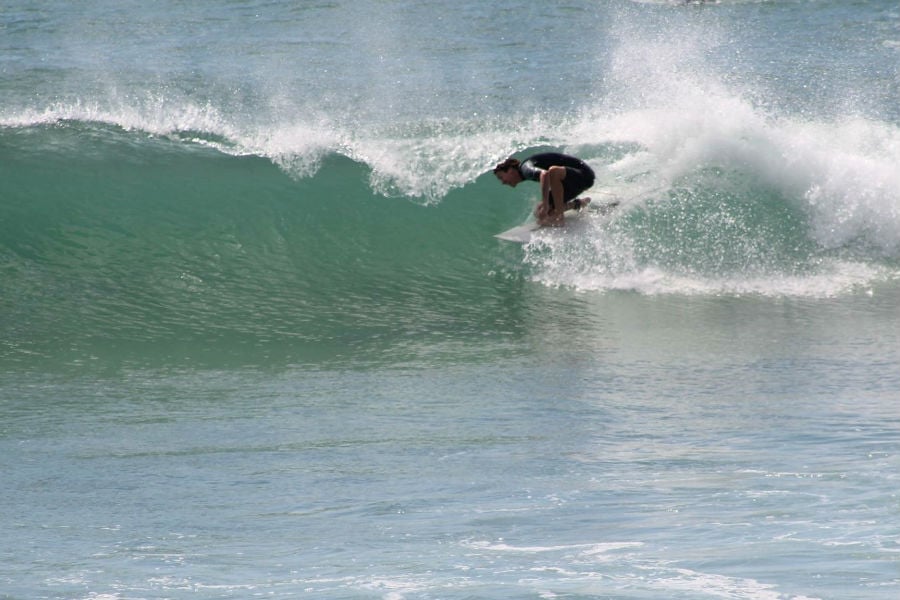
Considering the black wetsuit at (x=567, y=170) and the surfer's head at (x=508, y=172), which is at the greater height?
the black wetsuit at (x=567, y=170)

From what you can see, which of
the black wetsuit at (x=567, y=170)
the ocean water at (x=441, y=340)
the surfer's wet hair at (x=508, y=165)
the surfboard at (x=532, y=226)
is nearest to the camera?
the ocean water at (x=441, y=340)

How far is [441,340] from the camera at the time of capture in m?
7.39

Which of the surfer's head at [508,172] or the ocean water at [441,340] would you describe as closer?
the ocean water at [441,340]

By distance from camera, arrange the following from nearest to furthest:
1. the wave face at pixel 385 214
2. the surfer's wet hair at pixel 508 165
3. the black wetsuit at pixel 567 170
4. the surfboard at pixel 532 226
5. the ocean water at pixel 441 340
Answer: the ocean water at pixel 441 340, the wave face at pixel 385 214, the surfer's wet hair at pixel 508 165, the black wetsuit at pixel 567 170, the surfboard at pixel 532 226

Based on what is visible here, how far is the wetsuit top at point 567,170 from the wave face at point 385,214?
293 millimetres

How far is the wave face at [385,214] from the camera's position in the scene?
26.9ft

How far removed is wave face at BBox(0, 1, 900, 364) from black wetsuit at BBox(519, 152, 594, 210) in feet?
0.95

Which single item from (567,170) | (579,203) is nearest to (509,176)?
(567,170)

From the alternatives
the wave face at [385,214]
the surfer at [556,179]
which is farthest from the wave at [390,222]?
the surfer at [556,179]

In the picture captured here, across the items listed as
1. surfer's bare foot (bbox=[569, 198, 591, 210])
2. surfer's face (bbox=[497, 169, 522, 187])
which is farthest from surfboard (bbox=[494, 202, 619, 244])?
surfer's face (bbox=[497, 169, 522, 187])

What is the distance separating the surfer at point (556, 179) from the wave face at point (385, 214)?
170 millimetres

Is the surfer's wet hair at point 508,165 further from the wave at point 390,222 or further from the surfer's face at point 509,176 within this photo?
the wave at point 390,222

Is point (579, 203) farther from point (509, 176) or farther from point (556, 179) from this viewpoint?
point (509, 176)

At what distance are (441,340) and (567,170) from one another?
218 centimetres
